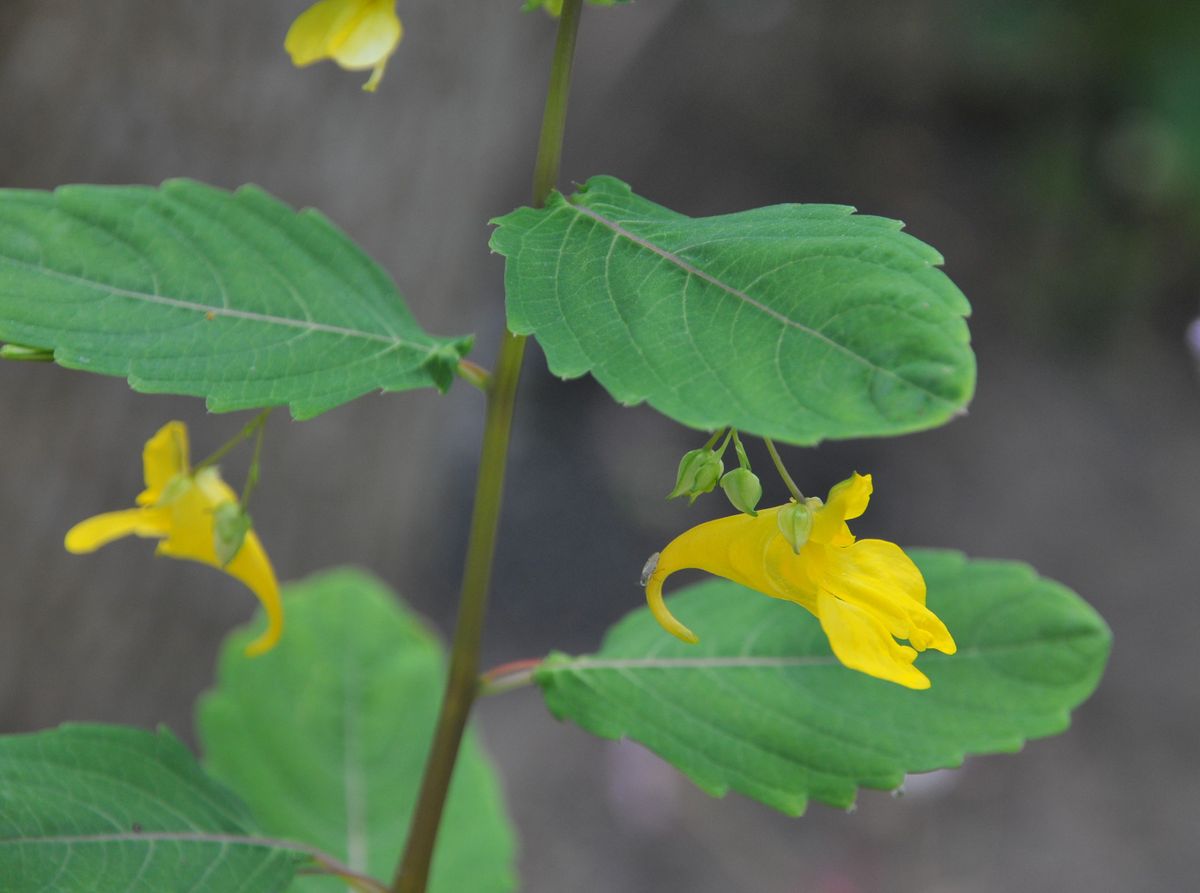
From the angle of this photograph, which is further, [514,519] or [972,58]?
[972,58]

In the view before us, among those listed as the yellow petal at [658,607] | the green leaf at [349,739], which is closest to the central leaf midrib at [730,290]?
the yellow petal at [658,607]

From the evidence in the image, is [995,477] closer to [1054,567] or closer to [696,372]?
[1054,567]

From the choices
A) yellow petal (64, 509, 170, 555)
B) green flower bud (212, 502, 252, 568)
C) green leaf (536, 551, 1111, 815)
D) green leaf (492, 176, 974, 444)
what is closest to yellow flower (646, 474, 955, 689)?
green leaf (492, 176, 974, 444)

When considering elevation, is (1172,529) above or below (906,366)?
below

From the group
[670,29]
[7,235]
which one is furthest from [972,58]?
[7,235]

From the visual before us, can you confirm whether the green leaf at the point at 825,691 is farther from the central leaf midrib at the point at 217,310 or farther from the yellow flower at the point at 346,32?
the yellow flower at the point at 346,32

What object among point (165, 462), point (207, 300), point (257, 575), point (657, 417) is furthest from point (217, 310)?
point (657, 417)

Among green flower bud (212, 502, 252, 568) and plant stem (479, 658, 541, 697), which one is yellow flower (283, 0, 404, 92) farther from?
plant stem (479, 658, 541, 697)
